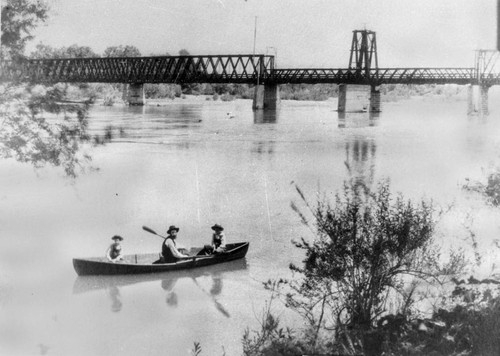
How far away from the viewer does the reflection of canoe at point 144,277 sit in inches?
481

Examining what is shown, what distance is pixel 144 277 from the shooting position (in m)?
12.8

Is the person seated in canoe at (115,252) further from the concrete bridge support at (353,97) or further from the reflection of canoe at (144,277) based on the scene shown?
the concrete bridge support at (353,97)

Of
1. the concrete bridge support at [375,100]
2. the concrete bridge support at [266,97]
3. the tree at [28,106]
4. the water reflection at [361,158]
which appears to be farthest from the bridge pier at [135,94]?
the tree at [28,106]

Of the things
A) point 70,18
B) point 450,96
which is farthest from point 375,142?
point 450,96

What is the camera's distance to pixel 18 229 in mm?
14875

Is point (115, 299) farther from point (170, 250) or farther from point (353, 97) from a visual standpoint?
point (353, 97)

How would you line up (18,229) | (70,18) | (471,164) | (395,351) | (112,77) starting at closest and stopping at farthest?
(395,351)
(70,18)
(18,229)
(471,164)
(112,77)

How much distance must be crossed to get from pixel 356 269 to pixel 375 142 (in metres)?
22.6

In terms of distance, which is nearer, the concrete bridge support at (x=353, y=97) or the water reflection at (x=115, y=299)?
the water reflection at (x=115, y=299)

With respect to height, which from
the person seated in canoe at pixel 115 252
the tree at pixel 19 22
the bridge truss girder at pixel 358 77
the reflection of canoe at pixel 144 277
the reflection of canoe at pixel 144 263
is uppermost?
the bridge truss girder at pixel 358 77

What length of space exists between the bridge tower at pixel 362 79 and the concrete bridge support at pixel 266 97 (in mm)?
6374

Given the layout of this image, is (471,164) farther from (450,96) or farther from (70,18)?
(450,96)

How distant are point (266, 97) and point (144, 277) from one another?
5041 centimetres

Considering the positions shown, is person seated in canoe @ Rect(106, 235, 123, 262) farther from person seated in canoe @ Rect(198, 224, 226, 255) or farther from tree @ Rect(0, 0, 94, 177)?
tree @ Rect(0, 0, 94, 177)
